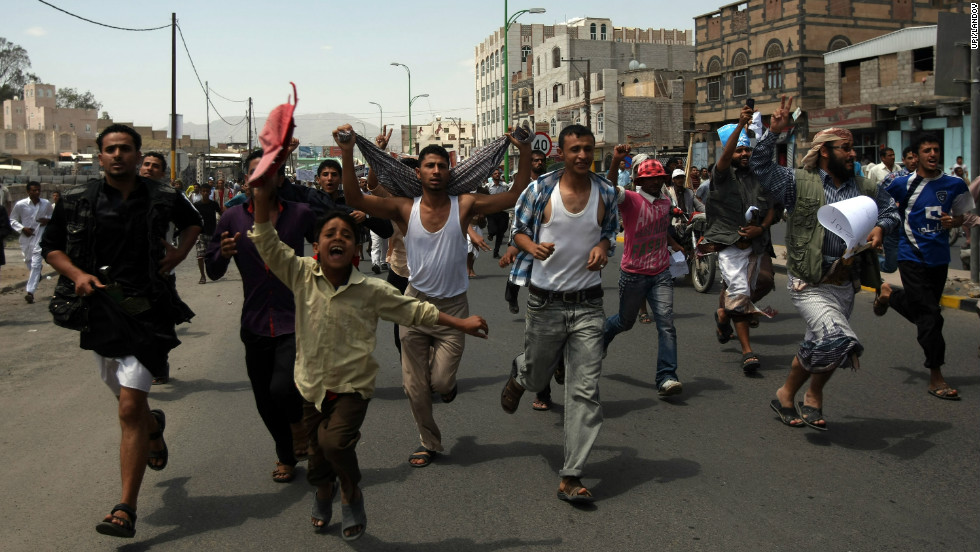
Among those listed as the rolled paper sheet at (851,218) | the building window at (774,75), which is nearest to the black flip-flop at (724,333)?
the rolled paper sheet at (851,218)

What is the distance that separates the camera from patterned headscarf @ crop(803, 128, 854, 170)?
5801mm

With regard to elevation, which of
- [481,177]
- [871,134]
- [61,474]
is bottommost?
[61,474]

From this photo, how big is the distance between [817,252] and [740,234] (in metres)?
1.57

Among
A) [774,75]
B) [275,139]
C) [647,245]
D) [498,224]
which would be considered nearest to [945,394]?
[647,245]

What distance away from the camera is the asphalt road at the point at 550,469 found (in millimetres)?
4230

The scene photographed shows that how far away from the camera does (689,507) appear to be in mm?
4523

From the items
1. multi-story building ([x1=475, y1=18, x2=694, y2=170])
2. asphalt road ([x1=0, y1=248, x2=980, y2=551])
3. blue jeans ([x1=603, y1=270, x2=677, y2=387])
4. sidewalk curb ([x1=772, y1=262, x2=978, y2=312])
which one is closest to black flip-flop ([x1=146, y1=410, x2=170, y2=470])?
asphalt road ([x1=0, y1=248, x2=980, y2=551])

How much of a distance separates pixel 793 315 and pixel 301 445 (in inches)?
288

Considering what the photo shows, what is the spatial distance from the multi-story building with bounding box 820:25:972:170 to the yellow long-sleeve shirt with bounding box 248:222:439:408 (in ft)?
Result: 95.6

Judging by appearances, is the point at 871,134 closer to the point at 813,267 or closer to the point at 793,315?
the point at 793,315

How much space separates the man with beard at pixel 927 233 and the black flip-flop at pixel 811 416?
1.77 m

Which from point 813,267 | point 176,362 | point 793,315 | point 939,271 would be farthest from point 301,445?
point 793,315

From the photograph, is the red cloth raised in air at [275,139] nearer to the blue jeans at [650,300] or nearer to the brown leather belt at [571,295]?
the brown leather belt at [571,295]

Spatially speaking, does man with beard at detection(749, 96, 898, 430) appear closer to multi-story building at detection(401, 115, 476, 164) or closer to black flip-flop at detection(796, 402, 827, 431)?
black flip-flop at detection(796, 402, 827, 431)
